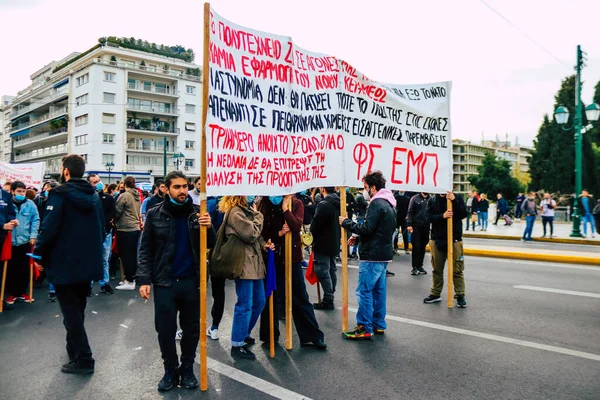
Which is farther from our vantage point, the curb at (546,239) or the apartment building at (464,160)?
the apartment building at (464,160)

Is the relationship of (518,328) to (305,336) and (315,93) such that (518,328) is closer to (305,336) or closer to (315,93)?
(305,336)

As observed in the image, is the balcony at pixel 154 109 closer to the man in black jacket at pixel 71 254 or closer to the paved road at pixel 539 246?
the paved road at pixel 539 246

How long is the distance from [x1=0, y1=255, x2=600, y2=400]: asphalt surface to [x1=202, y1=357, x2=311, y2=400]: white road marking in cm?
3

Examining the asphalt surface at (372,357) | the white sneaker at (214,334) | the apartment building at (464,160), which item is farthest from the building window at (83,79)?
the apartment building at (464,160)

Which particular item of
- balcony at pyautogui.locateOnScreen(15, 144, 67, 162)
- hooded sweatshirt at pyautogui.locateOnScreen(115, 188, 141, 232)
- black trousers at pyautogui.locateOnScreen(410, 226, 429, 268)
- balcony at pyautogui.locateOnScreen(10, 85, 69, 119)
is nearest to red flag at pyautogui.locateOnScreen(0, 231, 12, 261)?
hooded sweatshirt at pyautogui.locateOnScreen(115, 188, 141, 232)

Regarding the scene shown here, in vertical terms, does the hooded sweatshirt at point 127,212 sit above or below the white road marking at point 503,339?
above

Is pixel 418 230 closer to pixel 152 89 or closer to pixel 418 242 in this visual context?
pixel 418 242

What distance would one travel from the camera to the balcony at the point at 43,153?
58.3 meters

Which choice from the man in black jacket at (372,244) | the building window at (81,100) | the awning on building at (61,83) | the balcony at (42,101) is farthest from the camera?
the balcony at (42,101)

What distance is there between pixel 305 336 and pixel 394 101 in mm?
3325

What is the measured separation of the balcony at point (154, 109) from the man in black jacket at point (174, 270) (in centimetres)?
5536

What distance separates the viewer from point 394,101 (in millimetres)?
6176

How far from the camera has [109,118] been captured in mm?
53062

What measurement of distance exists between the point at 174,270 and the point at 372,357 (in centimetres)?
222
